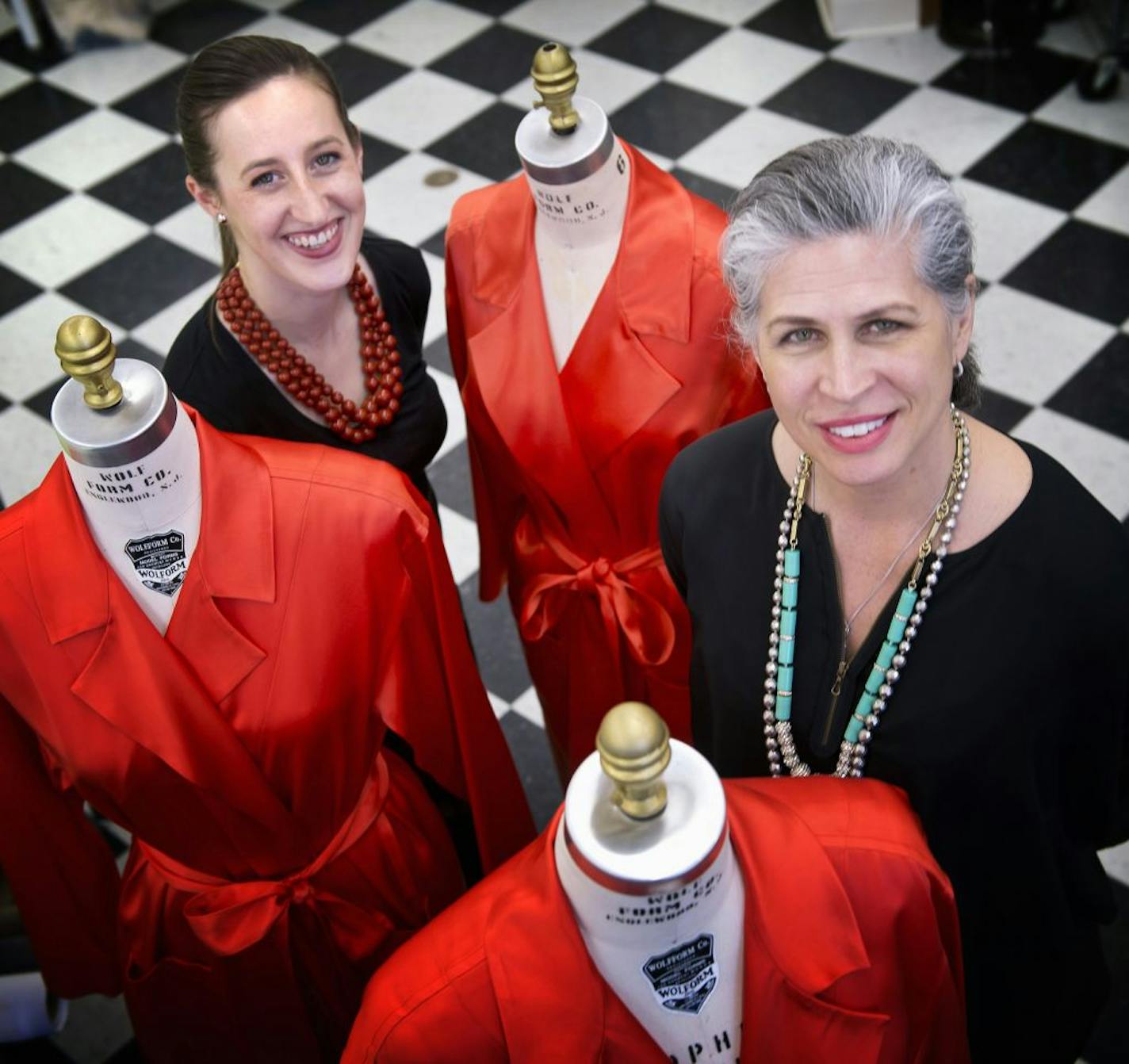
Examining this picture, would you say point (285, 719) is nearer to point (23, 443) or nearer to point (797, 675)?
point (797, 675)

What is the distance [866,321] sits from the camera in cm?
163

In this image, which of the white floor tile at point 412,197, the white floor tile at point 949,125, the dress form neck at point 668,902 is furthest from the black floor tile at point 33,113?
the dress form neck at point 668,902

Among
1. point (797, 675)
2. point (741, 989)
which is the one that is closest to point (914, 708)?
point (797, 675)

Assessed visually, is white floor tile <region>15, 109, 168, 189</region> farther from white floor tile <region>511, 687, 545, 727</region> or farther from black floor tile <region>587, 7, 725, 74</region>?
white floor tile <region>511, 687, 545, 727</region>

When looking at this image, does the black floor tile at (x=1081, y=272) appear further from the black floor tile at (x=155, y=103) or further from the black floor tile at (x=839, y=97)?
the black floor tile at (x=155, y=103)

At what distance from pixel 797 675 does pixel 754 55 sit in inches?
143

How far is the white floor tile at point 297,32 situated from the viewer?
537cm

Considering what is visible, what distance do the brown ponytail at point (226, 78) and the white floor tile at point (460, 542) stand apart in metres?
1.50

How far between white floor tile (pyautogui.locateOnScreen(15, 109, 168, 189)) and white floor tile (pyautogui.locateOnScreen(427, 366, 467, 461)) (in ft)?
5.50

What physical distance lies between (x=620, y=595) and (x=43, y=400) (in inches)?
98.0

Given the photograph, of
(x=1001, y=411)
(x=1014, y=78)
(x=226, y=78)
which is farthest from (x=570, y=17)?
(x=226, y=78)

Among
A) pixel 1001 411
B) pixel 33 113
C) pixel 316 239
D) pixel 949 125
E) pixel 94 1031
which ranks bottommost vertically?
pixel 94 1031

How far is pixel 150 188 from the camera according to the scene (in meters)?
4.89

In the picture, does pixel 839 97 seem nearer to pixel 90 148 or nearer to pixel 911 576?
pixel 90 148
